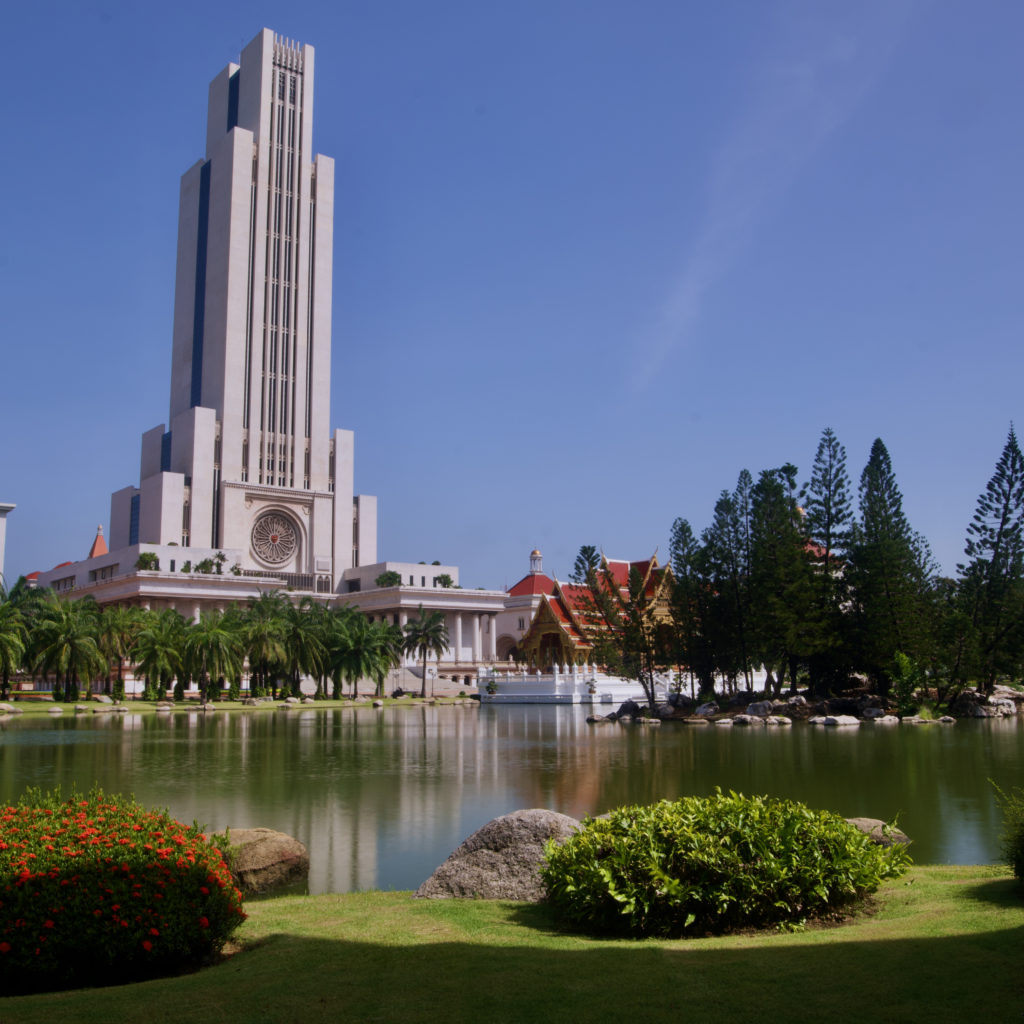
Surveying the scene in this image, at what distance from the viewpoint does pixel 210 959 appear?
634cm

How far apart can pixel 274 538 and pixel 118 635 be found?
32262mm

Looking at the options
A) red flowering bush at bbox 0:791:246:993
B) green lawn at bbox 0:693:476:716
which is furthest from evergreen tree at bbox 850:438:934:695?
red flowering bush at bbox 0:791:246:993

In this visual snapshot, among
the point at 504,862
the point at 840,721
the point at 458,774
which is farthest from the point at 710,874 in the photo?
the point at 840,721

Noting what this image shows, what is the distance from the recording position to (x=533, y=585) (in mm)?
90875

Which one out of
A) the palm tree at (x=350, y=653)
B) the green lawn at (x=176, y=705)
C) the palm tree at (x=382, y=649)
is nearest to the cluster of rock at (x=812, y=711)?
the green lawn at (x=176, y=705)

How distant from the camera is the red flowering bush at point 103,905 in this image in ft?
19.0

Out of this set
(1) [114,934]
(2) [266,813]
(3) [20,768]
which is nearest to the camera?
(1) [114,934]

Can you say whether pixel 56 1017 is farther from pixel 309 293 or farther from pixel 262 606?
pixel 309 293

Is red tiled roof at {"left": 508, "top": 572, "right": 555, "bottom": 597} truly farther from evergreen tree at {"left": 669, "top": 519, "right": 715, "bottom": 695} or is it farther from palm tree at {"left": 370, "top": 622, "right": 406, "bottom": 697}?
evergreen tree at {"left": 669, "top": 519, "right": 715, "bottom": 695}

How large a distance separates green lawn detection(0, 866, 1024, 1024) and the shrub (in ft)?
0.97

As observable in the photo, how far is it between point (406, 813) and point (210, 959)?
26.5ft

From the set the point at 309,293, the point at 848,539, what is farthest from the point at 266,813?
the point at 309,293

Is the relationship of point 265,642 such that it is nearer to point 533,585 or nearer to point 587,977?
point 533,585

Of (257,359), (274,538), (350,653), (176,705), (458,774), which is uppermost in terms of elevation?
(257,359)
